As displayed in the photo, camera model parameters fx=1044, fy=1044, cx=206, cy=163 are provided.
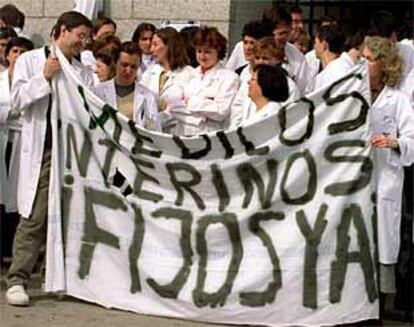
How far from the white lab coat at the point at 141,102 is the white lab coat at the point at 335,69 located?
1.08 m

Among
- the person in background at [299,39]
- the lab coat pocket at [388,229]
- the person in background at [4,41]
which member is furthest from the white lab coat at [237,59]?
the lab coat pocket at [388,229]

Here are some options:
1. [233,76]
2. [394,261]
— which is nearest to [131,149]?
[233,76]

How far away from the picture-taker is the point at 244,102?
6.62m

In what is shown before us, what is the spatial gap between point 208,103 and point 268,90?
77 cm

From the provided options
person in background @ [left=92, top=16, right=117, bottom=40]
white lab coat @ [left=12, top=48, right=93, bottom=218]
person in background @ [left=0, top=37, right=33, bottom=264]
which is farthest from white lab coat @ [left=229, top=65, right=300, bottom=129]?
person in background @ [left=92, top=16, right=117, bottom=40]

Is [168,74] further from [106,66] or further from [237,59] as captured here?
[237,59]

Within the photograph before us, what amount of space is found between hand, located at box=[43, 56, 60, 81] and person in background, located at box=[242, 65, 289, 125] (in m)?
1.25

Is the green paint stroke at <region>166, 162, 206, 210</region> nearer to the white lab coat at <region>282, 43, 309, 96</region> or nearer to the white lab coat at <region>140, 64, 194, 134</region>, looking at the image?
the white lab coat at <region>140, 64, 194, 134</region>

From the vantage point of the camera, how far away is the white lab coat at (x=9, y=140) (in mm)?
7043

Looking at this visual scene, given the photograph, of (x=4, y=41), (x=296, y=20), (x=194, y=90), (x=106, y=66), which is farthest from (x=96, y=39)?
(x=296, y=20)

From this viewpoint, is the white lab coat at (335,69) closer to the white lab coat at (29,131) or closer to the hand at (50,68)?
the white lab coat at (29,131)

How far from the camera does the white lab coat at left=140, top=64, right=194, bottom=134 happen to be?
7078 millimetres

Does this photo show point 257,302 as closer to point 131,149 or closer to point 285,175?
point 285,175

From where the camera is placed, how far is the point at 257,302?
20.3 ft
